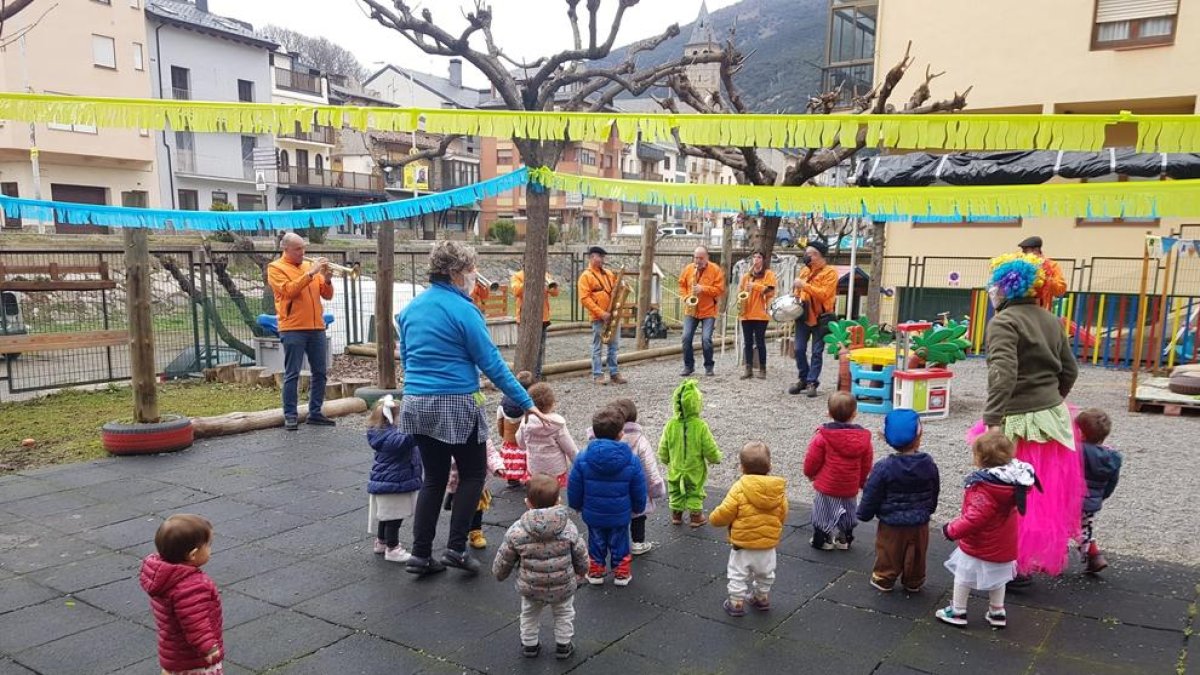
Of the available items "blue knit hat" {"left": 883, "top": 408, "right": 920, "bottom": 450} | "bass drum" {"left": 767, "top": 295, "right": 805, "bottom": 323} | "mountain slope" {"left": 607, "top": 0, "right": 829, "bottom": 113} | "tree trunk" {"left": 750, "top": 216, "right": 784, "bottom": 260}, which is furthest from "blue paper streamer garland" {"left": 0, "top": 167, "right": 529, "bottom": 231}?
"mountain slope" {"left": 607, "top": 0, "right": 829, "bottom": 113}

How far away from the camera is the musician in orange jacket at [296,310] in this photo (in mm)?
7398

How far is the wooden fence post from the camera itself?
22.2 ft

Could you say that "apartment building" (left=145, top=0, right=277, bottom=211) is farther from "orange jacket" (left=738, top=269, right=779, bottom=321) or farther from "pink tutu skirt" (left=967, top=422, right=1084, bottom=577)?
"pink tutu skirt" (left=967, top=422, right=1084, bottom=577)

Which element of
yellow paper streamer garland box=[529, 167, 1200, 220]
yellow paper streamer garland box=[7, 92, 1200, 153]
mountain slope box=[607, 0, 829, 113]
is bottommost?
yellow paper streamer garland box=[529, 167, 1200, 220]

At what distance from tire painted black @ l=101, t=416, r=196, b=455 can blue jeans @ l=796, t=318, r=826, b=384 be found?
6.76 m

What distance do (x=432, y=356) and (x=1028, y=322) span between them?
3.03m

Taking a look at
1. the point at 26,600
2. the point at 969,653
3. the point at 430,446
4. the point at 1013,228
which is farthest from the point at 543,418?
the point at 1013,228

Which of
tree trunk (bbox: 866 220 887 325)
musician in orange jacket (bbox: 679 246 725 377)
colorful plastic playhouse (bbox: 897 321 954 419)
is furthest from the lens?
tree trunk (bbox: 866 220 887 325)

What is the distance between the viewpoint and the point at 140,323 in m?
6.86

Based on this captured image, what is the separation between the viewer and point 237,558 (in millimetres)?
4488

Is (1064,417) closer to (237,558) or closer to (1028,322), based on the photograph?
(1028,322)

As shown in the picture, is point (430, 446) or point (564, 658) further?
point (430, 446)

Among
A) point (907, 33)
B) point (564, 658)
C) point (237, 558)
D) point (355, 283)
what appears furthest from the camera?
point (907, 33)

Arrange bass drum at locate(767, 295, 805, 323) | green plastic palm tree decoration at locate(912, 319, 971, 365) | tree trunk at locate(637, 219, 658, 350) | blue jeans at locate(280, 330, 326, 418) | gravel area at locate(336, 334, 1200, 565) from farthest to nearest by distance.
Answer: tree trunk at locate(637, 219, 658, 350), bass drum at locate(767, 295, 805, 323), green plastic palm tree decoration at locate(912, 319, 971, 365), blue jeans at locate(280, 330, 326, 418), gravel area at locate(336, 334, 1200, 565)
